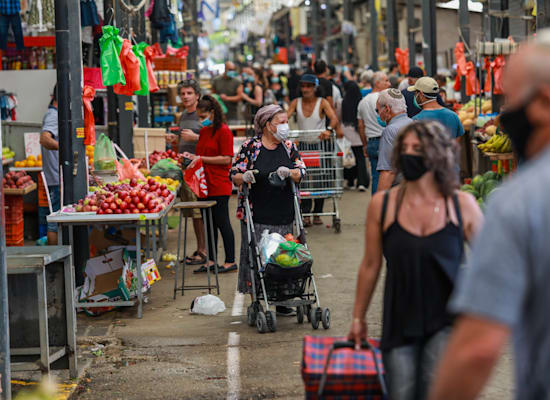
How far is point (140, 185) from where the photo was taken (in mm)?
9555

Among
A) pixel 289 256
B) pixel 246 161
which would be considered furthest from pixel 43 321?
pixel 246 161

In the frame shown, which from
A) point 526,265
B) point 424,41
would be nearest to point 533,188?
point 526,265

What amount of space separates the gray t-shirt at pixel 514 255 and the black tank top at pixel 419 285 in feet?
4.83

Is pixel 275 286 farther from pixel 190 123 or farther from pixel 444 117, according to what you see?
pixel 190 123

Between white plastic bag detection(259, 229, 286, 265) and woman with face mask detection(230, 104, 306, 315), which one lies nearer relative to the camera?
white plastic bag detection(259, 229, 286, 265)

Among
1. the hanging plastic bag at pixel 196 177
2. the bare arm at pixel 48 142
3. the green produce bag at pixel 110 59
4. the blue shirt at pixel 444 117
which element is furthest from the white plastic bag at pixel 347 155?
the blue shirt at pixel 444 117

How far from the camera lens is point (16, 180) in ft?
Result: 39.9

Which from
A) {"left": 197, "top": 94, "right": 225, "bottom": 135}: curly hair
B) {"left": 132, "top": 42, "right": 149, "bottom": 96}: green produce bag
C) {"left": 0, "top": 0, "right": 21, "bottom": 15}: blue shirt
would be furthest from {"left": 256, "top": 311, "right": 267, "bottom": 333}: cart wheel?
{"left": 0, "top": 0, "right": 21, "bottom": 15}: blue shirt

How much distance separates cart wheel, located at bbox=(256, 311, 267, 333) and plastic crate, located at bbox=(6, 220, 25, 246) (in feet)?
17.8

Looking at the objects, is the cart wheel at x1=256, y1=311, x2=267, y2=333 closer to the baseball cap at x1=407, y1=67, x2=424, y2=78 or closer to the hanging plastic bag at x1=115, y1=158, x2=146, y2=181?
the hanging plastic bag at x1=115, y1=158, x2=146, y2=181

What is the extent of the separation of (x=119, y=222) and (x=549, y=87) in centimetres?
638

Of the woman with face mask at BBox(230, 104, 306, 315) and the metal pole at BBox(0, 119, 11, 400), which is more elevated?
the woman with face mask at BBox(230, 104, 306, 315)

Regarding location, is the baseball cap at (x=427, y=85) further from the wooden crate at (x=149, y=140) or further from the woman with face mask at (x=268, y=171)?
the wooden crate at (x=149, y=140)

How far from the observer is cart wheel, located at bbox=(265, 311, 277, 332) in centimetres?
767
